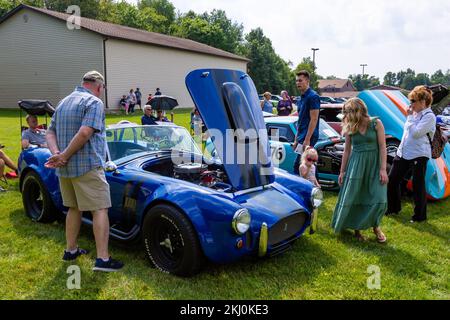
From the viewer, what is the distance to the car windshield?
4590 mm

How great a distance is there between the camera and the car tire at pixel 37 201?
484 cm

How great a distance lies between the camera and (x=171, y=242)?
11.9ft

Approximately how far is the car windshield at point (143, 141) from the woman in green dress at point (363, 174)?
191cm

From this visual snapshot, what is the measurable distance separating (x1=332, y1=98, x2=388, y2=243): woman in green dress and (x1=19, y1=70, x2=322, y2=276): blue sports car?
536 mm

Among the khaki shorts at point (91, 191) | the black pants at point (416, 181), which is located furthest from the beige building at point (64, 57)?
the khaki shorts at point (91, 191)

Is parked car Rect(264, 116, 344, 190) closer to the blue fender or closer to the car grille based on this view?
the car grille

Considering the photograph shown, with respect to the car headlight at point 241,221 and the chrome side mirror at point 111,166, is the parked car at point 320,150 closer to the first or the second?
the chrome side mirror at point 111,166

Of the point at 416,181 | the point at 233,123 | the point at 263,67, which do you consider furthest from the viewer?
the point at 263,67

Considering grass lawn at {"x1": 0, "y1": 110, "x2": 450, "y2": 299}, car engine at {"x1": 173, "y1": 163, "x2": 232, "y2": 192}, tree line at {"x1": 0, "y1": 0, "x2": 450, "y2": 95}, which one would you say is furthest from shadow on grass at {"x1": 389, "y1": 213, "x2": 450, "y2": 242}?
tree line at {"x1": 0, "y1": 0, "x2": 450, "y2": 95}

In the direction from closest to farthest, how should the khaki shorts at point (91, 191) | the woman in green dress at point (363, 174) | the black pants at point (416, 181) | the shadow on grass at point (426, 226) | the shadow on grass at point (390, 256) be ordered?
the khaki shorts at point (91, 191) < the shadow on grass at point (390, 256) < the woman in green dress at point (363, 174) < the shadow on grass at point (426, 226) < the black pants at point (416, 181)

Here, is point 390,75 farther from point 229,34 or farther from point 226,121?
point 226,121

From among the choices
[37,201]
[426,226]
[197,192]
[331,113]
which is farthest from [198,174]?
[331,113]

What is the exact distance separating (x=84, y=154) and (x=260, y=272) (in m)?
1.96

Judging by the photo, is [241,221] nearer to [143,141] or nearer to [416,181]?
[143,141]
